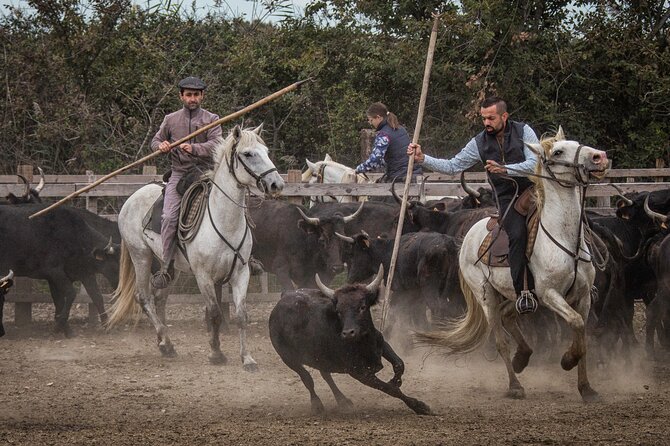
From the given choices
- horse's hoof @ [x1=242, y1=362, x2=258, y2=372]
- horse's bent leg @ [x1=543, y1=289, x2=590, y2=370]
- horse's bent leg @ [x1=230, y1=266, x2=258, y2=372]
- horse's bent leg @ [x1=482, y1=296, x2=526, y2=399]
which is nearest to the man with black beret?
horse's bent leg @ [x1=230, y1=266, x2=258, y2=372]

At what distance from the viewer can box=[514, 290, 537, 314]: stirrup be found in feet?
27.4

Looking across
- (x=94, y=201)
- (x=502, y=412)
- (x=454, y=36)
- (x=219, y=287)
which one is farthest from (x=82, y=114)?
(x=502, y=412)

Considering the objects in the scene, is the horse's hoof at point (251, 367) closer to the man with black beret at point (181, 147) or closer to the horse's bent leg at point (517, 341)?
the man with black beret at point (181, 147)

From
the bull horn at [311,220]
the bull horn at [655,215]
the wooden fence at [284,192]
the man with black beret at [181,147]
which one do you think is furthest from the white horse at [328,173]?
the bull horn at [655,215]

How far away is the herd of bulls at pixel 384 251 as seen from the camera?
1077 centimetres

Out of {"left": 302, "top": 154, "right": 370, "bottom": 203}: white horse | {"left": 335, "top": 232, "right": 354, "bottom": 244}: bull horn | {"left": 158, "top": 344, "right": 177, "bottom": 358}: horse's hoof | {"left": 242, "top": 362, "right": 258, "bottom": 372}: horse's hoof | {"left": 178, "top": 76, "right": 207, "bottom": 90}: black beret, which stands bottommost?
{"left": 158, "top": 344, "right": 177, "bottom": 358}: horse's hoof

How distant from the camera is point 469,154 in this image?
355 inches

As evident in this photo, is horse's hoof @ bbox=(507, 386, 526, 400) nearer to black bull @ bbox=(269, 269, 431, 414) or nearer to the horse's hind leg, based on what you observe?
the horse's hind leg

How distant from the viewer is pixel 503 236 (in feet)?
28.9

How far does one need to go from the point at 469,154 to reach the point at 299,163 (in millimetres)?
13429

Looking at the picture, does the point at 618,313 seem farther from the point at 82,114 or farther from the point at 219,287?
the point at 82,114

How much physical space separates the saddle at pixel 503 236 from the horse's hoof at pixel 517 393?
102cm

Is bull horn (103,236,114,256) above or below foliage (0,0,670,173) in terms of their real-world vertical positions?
below

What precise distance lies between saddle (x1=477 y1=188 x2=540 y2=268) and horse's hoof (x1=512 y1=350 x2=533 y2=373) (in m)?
0.76
